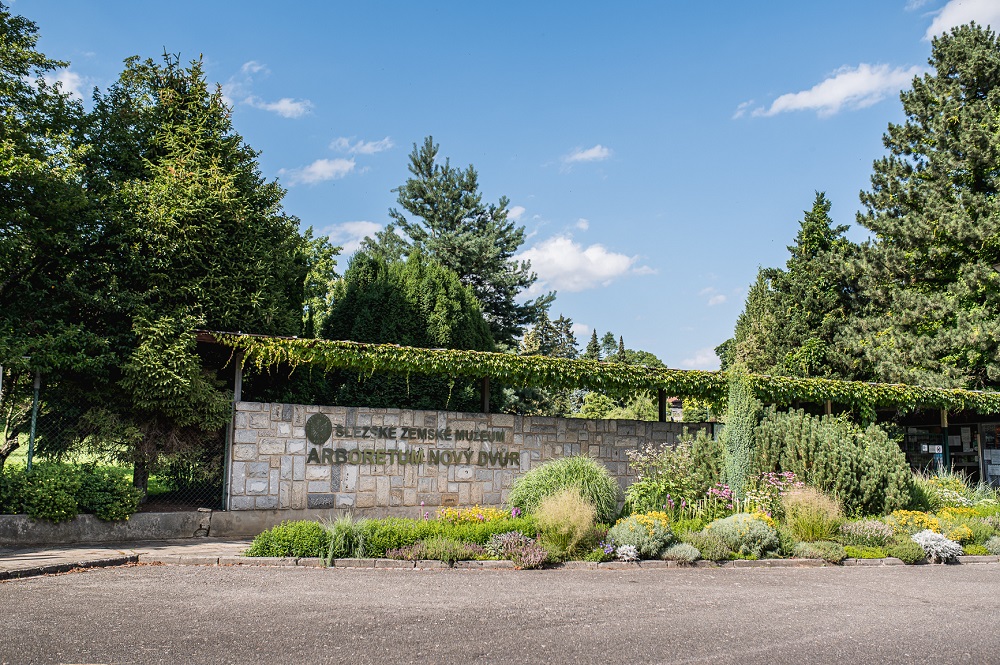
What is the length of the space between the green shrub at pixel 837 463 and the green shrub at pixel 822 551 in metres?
2.08

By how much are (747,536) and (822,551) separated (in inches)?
43.0

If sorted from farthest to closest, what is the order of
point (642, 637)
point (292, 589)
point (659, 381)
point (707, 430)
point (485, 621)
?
point (707, 430) < point (659, 381) < point (292, 589) < point (485, 621) < point (642, 637)

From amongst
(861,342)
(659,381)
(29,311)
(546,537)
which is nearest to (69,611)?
(546,537)

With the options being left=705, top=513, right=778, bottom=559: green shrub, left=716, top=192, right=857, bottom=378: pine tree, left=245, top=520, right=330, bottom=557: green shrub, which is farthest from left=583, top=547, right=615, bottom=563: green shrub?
left=716, top=192, right=857, bottom=378: pine tree

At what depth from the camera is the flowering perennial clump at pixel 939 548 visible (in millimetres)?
11031

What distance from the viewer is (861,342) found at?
27.4 m

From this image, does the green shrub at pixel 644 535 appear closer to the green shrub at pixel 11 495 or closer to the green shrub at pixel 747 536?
the green shrub at pixel 747 536

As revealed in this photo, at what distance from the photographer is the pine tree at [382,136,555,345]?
27547mm

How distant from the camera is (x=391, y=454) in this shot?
44.0ft

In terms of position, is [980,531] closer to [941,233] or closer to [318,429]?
[318,429]

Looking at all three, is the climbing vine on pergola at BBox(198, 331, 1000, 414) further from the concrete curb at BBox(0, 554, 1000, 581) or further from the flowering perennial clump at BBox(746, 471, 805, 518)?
the concrete curb at BBox(0, 554, 1000, 581)

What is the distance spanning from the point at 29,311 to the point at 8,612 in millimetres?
7041

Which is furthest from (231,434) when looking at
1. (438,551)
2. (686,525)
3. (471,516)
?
(686,525)

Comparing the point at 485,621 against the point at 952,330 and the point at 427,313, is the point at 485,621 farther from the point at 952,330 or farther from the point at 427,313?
the point at 952,330
